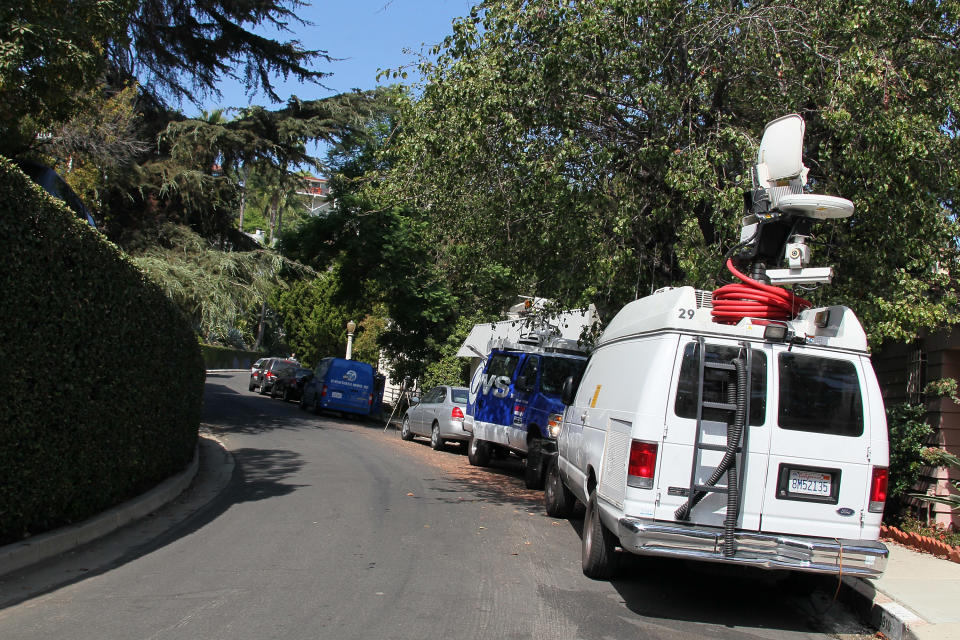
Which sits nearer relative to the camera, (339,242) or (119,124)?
(119,124)

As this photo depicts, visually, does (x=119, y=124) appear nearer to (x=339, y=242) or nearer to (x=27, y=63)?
(x=27, y=63)

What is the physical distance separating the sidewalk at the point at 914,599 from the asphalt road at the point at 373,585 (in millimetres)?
297

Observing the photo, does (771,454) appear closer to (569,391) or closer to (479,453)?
(569,391)

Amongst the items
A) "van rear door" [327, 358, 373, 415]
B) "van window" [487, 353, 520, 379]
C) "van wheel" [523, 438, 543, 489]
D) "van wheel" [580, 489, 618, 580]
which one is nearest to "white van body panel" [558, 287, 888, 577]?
"van wheel" [580, 489, 618, 580]

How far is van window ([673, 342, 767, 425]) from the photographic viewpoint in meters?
5.94

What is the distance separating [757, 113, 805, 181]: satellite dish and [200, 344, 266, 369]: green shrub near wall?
55.0 meters

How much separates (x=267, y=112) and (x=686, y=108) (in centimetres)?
1311

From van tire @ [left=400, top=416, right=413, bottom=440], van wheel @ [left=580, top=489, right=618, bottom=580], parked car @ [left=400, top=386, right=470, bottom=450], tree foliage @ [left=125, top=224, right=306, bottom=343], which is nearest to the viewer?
van wheel @ [left=580, top=489, right=618, bottom=580]

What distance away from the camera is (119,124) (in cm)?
1638

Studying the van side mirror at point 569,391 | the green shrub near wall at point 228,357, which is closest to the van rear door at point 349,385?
the van side mirror at point 569,391

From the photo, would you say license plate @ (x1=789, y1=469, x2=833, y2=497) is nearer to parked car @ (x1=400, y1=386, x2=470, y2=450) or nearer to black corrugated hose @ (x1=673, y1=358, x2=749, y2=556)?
black corrugated hose @ (x1=673, y1=358, x2=749, y2=556)

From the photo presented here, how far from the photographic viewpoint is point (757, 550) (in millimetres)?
5746

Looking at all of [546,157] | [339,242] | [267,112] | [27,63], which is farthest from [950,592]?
[339,242]

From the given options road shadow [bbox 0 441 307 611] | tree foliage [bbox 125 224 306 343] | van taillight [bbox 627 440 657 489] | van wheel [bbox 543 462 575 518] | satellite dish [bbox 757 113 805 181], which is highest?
satellite dish [bbox 757 113 805 181]
